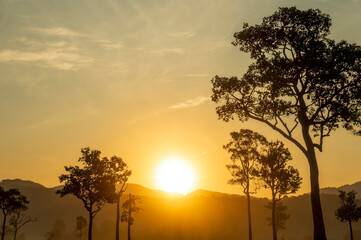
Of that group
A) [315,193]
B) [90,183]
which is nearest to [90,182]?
[90,183]

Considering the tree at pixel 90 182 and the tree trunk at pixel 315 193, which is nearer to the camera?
the tree trunk at pixel 315 193

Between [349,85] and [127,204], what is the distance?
63.2 meters

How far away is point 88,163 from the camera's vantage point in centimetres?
6462

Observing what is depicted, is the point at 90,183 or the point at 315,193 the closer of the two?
the point at 315,193

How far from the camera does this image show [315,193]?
94.4 ft

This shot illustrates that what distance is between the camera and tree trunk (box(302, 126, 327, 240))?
27.8m

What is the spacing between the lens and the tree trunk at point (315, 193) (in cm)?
2781

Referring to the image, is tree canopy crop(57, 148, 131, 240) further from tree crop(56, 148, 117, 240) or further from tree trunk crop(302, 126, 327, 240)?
tree trunk crop(302, 126, 327, 240)

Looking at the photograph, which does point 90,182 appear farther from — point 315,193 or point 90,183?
point 315,193

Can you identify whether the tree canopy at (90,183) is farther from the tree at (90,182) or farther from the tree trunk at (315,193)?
the tree trunk at (315,193)

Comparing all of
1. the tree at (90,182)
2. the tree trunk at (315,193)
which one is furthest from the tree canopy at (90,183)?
the tree trunk at (315,193)

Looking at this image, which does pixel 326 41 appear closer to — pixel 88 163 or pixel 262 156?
pixel 262 156

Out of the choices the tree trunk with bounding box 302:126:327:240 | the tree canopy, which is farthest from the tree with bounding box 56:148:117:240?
the tree trunk with bounding box 302:126:327:240

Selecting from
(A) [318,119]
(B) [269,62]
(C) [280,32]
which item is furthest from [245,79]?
(A) [318,119]
